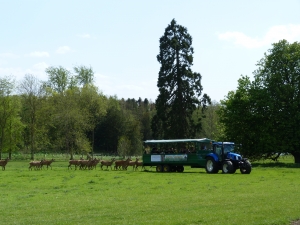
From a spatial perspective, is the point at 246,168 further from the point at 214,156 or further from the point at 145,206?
the point at 145,206

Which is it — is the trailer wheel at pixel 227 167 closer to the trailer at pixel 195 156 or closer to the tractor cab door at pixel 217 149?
the trailer at pixel 195 156

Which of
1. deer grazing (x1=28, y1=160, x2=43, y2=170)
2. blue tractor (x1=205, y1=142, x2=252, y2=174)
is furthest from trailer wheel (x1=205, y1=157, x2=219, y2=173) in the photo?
deer grazing (x1=28, y1=160, x2=43, y2=170)

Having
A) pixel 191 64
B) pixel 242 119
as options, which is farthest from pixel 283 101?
pixel 191 64

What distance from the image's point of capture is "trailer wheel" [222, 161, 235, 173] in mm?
32594

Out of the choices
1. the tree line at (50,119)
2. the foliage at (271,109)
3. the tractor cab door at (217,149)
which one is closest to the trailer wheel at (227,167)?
the tractor cab door at (217,149)

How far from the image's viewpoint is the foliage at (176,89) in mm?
52812

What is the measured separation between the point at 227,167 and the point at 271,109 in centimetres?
1838


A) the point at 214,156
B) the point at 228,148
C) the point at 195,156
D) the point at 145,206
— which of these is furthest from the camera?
the point at 195,156

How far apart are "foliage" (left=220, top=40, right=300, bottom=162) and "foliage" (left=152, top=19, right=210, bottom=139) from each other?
4.43 metres

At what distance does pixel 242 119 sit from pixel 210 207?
38139 mm

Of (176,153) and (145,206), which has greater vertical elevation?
(176,153)

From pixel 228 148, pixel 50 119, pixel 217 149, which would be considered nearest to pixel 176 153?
pixel 217 149

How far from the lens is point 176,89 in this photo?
177 feet

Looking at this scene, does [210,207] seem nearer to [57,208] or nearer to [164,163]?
[57,208]
